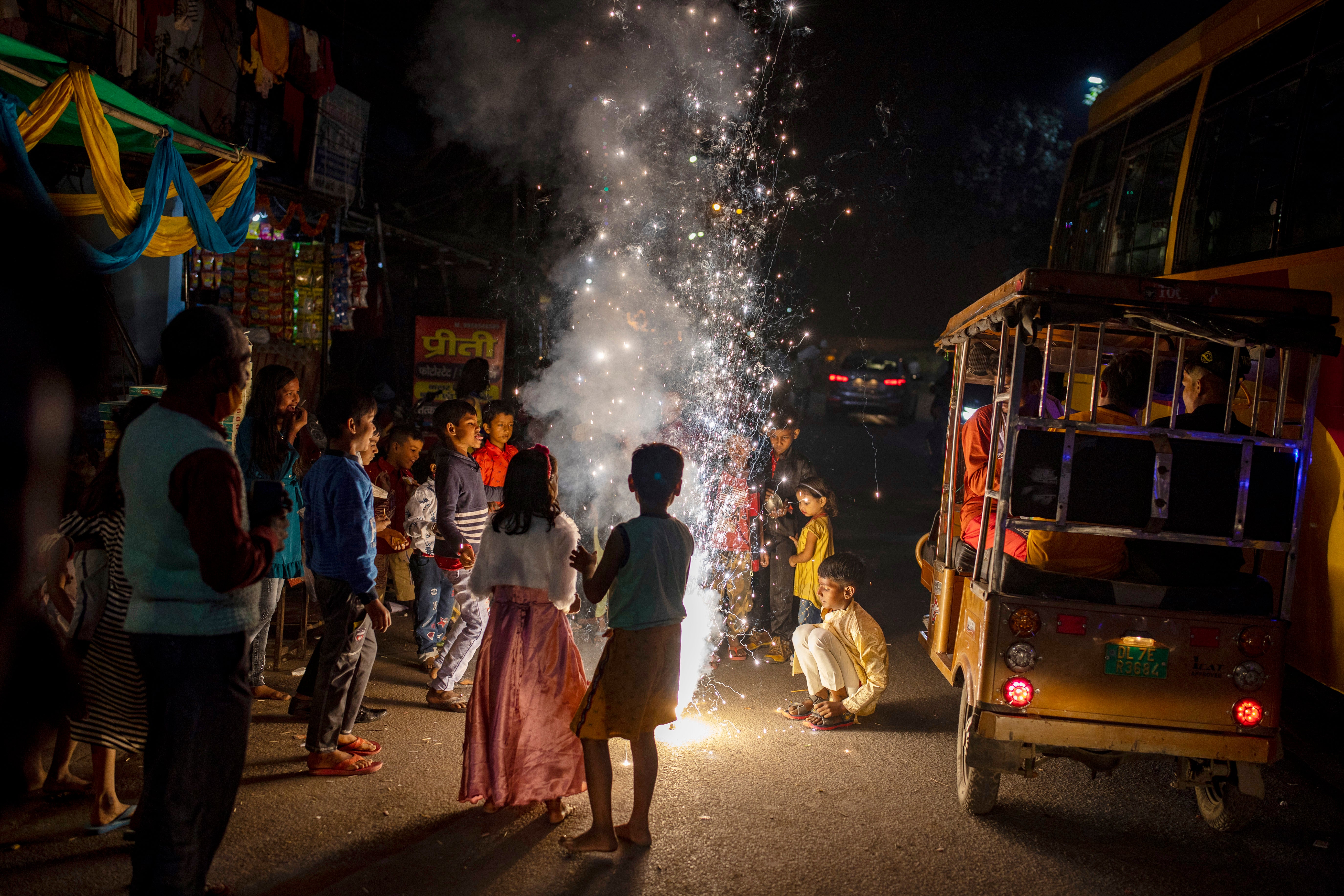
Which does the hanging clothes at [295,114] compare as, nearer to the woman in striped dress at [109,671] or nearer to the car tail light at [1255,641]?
the woman in striped dress at [109,671]

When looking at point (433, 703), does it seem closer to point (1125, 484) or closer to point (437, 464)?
point (437, 464)

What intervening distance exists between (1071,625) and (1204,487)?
0.90 metres

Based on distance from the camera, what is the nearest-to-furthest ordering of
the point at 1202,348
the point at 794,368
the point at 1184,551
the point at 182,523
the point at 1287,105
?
the point at 182,523, the point at 1184,551, the point at 1202,348, the point at 1287,105, the point at 794,368

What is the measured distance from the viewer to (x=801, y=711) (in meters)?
5.34

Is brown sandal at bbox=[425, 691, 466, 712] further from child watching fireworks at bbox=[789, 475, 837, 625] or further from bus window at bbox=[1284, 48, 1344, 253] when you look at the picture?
bus window at bbox=[1284, 48, 1344, 253]

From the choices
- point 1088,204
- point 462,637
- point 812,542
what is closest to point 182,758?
point 462,637

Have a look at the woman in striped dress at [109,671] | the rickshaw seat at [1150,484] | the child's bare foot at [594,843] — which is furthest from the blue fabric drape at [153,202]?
the rickshaw seat at [1150,484]

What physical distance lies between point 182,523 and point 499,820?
2098 mm

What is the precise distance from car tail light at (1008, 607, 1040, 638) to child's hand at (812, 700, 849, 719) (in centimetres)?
168

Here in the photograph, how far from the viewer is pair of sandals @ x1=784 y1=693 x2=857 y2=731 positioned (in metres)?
5.15

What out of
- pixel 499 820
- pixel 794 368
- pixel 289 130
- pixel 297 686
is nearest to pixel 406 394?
pixel 289 130

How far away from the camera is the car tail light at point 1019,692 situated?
3.79 meters

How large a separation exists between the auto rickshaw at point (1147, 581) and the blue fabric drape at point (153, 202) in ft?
19.4

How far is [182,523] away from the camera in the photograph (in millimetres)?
2457
